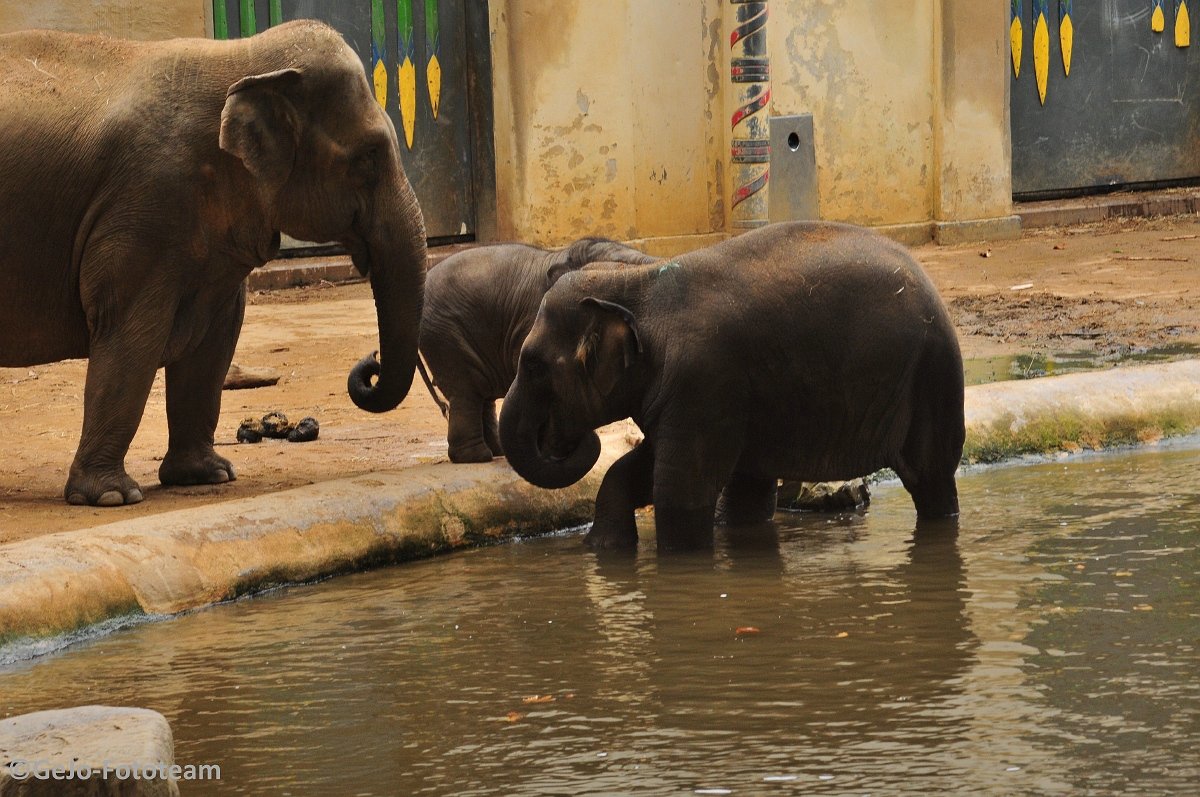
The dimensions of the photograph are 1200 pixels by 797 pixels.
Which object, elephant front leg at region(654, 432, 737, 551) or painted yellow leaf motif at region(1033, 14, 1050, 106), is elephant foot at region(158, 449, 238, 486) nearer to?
elephant front leg at region(654, 432, 737, 551)

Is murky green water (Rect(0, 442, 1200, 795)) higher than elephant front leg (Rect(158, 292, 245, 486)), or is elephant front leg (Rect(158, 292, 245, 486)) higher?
elephant front leg (Rect(158, 292, 245, 486))

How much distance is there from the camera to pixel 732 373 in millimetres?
6727

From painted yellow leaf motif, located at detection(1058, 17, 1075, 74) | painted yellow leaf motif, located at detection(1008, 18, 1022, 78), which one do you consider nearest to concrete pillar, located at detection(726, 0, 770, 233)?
painted yellow leaf motif, located at detection(1008, 18, 1022, 78)

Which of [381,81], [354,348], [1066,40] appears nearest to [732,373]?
[354,348]

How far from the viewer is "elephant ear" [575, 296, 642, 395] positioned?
22.1 feet

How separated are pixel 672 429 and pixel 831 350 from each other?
65cm

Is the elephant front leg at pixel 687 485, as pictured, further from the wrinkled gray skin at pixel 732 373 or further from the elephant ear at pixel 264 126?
the elephant ear at pixel 264 126

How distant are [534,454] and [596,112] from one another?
8971mm

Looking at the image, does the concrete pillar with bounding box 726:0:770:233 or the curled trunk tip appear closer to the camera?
the curled trunk tip

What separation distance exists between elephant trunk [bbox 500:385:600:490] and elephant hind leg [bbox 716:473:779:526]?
2.19 ft

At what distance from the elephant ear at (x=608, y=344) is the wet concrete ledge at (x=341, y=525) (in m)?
0.75

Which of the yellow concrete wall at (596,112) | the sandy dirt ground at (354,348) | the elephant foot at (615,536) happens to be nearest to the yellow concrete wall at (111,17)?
the sandy dirt ground at (354,348)

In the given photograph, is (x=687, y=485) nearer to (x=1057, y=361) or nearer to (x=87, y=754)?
(x=87, y=754)

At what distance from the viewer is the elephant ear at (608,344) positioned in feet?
22.1
